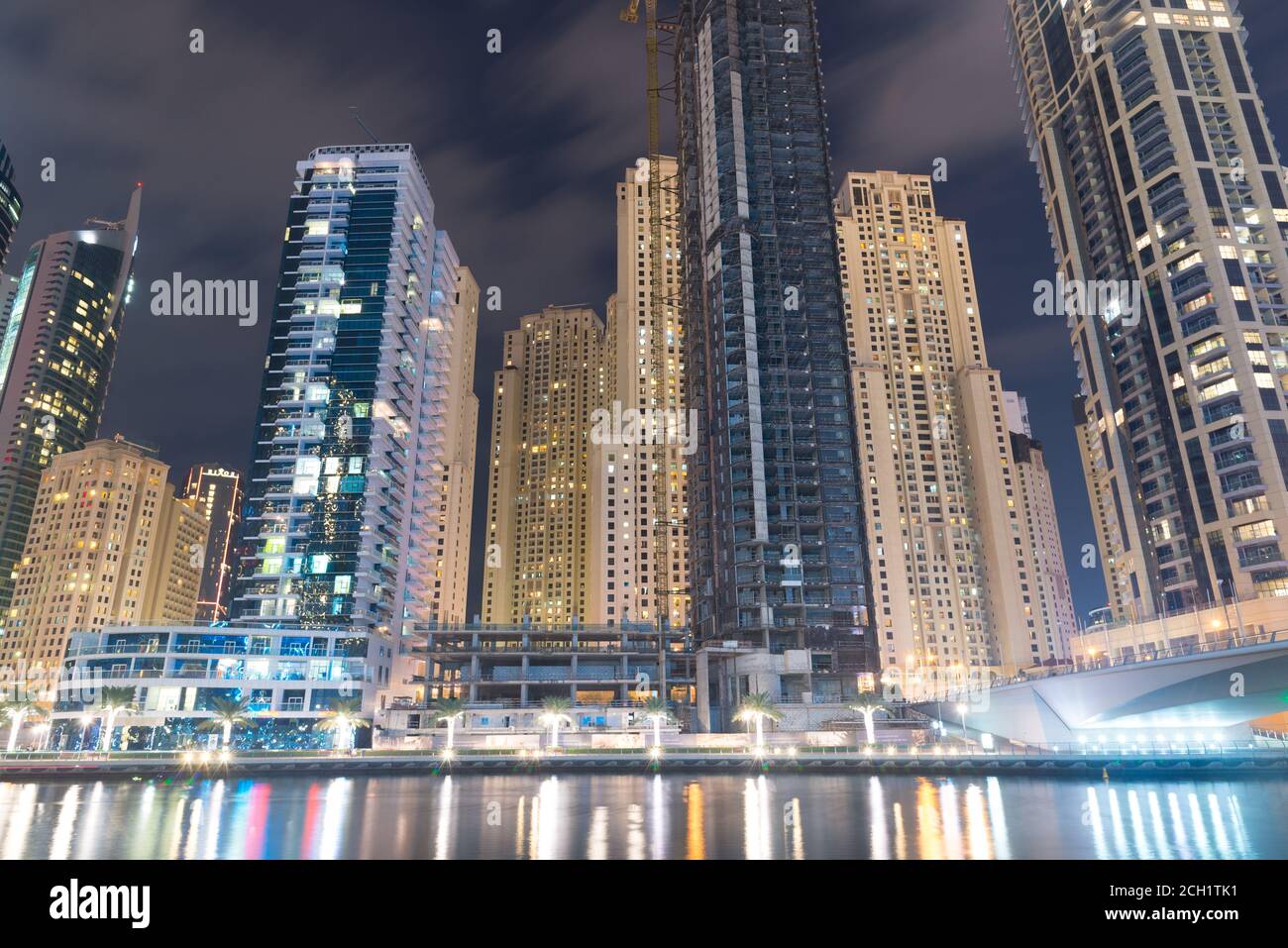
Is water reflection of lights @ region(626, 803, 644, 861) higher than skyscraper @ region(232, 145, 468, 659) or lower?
lower

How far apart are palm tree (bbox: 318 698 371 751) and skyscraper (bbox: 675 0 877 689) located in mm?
58612

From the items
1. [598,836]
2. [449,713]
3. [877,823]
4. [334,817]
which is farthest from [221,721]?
[877,823]

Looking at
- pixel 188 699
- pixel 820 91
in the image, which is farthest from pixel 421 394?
pixel 820 91

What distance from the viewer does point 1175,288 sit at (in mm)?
123438

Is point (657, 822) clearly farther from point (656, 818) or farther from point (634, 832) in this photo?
point (634, 832)

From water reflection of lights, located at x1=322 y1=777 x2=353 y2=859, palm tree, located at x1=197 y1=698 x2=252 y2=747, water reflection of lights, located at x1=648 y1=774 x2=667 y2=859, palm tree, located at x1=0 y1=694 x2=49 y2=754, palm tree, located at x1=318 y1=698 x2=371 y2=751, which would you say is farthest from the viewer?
palm tree, located at x1=318 y1=698 x2=371 y2=751


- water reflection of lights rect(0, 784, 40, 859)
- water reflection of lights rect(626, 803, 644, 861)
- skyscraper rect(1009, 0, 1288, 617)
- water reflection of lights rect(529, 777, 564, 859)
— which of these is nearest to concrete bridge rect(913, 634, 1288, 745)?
skyscraper rect(1009, 0, 1288, 617)

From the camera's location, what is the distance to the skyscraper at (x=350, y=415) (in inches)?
5659

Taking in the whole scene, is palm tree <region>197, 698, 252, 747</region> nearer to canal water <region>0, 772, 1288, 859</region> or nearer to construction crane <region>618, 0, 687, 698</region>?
canal water <region>0, 772, 1288, 859</region>

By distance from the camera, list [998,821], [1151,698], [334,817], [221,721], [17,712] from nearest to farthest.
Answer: [998,821] → [334,817] → [1151,698] → [17,712] → [221,721]

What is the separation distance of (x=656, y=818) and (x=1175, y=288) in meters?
125

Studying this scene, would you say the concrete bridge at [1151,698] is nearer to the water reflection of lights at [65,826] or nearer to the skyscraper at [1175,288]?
the skyscraper at [1175,288]

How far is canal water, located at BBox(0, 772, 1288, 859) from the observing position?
3825 centimetres
